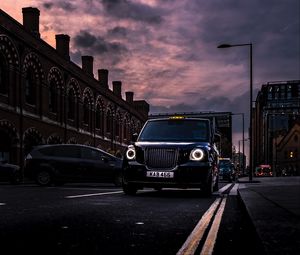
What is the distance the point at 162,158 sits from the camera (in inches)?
425

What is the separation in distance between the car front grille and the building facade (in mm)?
18053

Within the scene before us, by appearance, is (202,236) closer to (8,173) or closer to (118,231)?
(118,231)

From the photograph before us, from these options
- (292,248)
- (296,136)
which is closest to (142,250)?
(292,248)

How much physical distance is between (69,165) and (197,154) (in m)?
8.61

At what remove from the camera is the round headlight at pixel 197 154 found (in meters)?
10.8

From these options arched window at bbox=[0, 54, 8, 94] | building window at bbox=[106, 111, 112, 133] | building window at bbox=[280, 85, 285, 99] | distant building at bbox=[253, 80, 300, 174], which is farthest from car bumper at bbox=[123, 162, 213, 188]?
building window at bbox=[280, 85, 285, 99]

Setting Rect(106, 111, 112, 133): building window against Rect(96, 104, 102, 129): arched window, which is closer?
Rect(96, 104, 102, 129): arched window

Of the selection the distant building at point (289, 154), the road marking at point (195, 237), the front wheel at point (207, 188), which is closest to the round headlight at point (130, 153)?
the front wheel at point (207, 188)

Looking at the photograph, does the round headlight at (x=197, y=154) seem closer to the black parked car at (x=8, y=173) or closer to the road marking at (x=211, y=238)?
the road marking at (x=211, y=238)

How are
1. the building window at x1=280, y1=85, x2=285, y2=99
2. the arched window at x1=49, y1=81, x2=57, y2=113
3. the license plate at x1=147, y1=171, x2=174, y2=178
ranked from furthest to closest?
1. the building window at x1=280, y1=85, x2=285, y2=99
2. the arched window at x1=49, y1=81, x2=57, y2=113
3. the license plate at x1=147, y1=171, x2=174, y2=178

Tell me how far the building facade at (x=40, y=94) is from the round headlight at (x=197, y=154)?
1852 cm

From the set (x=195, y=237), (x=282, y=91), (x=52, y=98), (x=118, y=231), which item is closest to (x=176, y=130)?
(x=118, y=231)

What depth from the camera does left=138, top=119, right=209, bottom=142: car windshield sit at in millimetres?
11859

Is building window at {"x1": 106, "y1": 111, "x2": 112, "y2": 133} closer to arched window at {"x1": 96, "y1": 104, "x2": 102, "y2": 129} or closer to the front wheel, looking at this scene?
arched window at {"x1": 96, "y1": 104, "x2": 102, "y2": 129}
